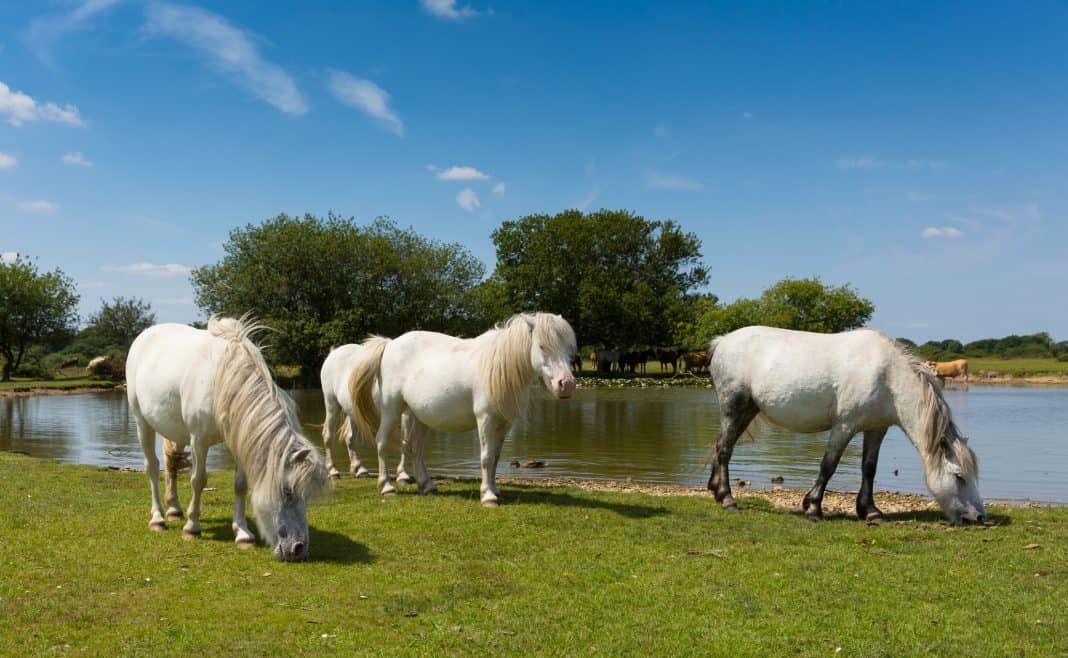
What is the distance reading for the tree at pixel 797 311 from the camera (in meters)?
54.2

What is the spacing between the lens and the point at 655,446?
19.2 meters

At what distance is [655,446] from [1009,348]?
82.9m

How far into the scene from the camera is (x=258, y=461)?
6.79m

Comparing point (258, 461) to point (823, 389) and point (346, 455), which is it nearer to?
point (823, 389)

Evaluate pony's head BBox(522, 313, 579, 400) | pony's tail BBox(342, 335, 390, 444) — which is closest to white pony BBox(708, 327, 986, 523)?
pony's head BBox(522, 313, 579, 400)

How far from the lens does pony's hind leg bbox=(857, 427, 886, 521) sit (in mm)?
9523

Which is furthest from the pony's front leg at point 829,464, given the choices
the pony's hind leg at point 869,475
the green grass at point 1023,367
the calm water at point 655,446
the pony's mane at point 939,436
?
the green grass at point 1023,367

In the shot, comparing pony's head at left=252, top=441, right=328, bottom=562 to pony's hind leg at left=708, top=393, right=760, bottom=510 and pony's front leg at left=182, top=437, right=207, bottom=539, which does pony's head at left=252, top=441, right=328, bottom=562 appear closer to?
pony's front leg at left=182, top=437, right=207, bottom=539

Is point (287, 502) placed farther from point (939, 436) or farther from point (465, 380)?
point (939, 436)

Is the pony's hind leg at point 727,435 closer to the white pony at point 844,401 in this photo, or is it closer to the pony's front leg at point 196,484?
the white pony at point 844,401

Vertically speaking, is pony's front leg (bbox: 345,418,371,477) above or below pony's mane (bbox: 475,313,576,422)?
below

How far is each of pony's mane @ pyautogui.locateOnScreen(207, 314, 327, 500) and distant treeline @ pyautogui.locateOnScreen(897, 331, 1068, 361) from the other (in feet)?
253

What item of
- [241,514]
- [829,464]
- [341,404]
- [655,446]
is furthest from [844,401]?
[655,446]

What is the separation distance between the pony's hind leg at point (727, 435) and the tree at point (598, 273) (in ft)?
148
